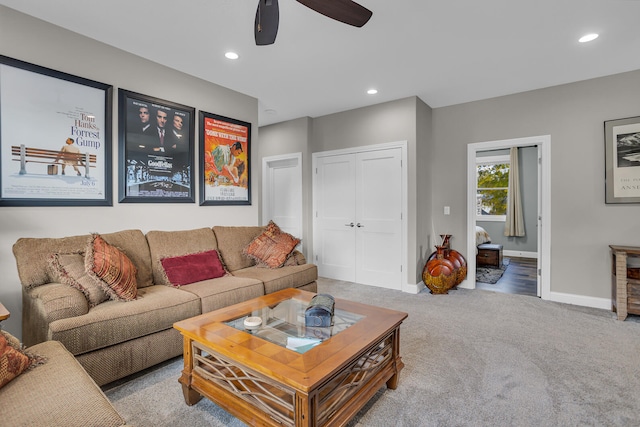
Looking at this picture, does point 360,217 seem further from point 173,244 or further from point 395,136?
point 173,244

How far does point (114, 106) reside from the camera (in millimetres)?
2783

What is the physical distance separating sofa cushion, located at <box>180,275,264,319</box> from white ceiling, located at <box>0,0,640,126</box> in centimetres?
213

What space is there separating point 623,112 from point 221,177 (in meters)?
4.52

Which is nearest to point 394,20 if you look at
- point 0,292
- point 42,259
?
point 42,259

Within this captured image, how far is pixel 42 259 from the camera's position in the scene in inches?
85.6

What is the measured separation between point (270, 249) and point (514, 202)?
18.9ft

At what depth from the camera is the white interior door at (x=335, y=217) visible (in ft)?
15.5

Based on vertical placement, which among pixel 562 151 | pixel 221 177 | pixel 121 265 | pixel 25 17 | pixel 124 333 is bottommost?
pixel 124 333

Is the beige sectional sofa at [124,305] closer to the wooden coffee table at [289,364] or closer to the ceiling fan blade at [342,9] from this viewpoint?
the wooden coffee table at [289,364]

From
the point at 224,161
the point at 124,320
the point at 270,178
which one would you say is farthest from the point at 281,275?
the point at 270,178

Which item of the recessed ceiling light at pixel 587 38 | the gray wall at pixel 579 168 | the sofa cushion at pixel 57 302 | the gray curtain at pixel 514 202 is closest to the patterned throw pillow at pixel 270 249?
the sofa cushion at pixel 57 302

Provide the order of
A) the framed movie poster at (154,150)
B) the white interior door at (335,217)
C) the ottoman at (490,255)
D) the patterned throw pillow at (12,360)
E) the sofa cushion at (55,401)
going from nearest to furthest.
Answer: the sofa cushion at (55,401) < the patterned throw pillow at (12,360) < the framed movie poster at (154,150) < the white interior door at (335,217) < the ottoman at (490,255)

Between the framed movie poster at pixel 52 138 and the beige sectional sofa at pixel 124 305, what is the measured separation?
0.40 m

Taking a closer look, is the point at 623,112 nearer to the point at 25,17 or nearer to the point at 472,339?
the point at 472,339
